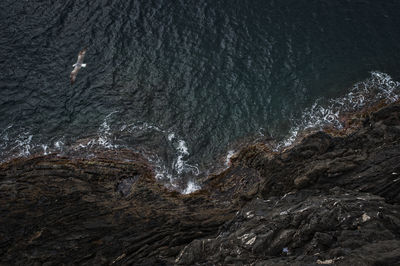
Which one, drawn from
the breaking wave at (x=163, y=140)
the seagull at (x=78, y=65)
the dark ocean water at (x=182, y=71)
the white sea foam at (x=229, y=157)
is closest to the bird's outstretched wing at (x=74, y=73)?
the seagull at (x=78, y=65)

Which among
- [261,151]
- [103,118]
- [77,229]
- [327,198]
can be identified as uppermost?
[103,118]

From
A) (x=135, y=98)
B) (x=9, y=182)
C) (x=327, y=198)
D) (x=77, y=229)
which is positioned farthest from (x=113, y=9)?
(x=327, y=198)

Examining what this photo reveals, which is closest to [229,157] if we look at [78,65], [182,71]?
[182,71]

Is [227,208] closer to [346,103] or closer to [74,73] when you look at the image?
[346,103]

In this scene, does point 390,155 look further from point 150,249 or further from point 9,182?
point 9,182

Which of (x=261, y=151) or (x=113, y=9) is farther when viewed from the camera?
(x=113, y=9)

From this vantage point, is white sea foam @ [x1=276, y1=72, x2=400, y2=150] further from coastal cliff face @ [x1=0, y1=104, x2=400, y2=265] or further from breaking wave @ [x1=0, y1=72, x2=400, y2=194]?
coastal cliff face @ [x1=0, y1=104, x2=400, y2=265]
